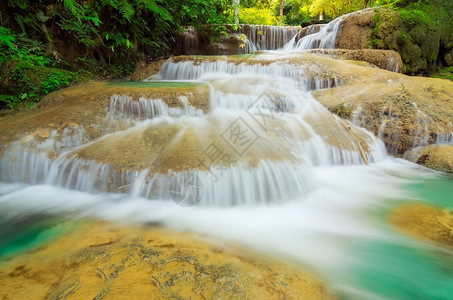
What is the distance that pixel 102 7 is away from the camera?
6.52 m

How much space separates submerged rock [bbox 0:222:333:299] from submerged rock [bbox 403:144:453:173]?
A: 371 centimetres

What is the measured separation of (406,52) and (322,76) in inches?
160

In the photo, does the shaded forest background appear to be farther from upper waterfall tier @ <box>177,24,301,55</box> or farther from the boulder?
the boulder

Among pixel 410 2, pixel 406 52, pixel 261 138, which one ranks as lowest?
pixel 261 138

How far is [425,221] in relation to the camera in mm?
2479

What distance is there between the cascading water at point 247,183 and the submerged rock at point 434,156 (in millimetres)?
177

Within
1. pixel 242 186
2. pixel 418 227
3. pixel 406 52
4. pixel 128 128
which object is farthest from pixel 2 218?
pixel 406 52

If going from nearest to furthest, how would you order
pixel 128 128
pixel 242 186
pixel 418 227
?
pixel 418 227 < pixel 242 186 < pixel 128 128

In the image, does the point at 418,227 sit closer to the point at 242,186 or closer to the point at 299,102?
the point at 242,186

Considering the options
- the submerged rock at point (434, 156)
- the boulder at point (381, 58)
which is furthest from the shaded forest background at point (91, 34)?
the submerged rock at point (434, 156)

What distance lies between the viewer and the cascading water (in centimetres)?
201

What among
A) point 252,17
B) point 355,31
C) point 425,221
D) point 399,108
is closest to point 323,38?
point 355,31

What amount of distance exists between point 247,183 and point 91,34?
655 centimetres

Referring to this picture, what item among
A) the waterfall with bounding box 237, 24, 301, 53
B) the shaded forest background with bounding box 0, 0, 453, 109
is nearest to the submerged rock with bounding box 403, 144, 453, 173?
the shaded forest background with bounding box 0, 0, 453, 109
